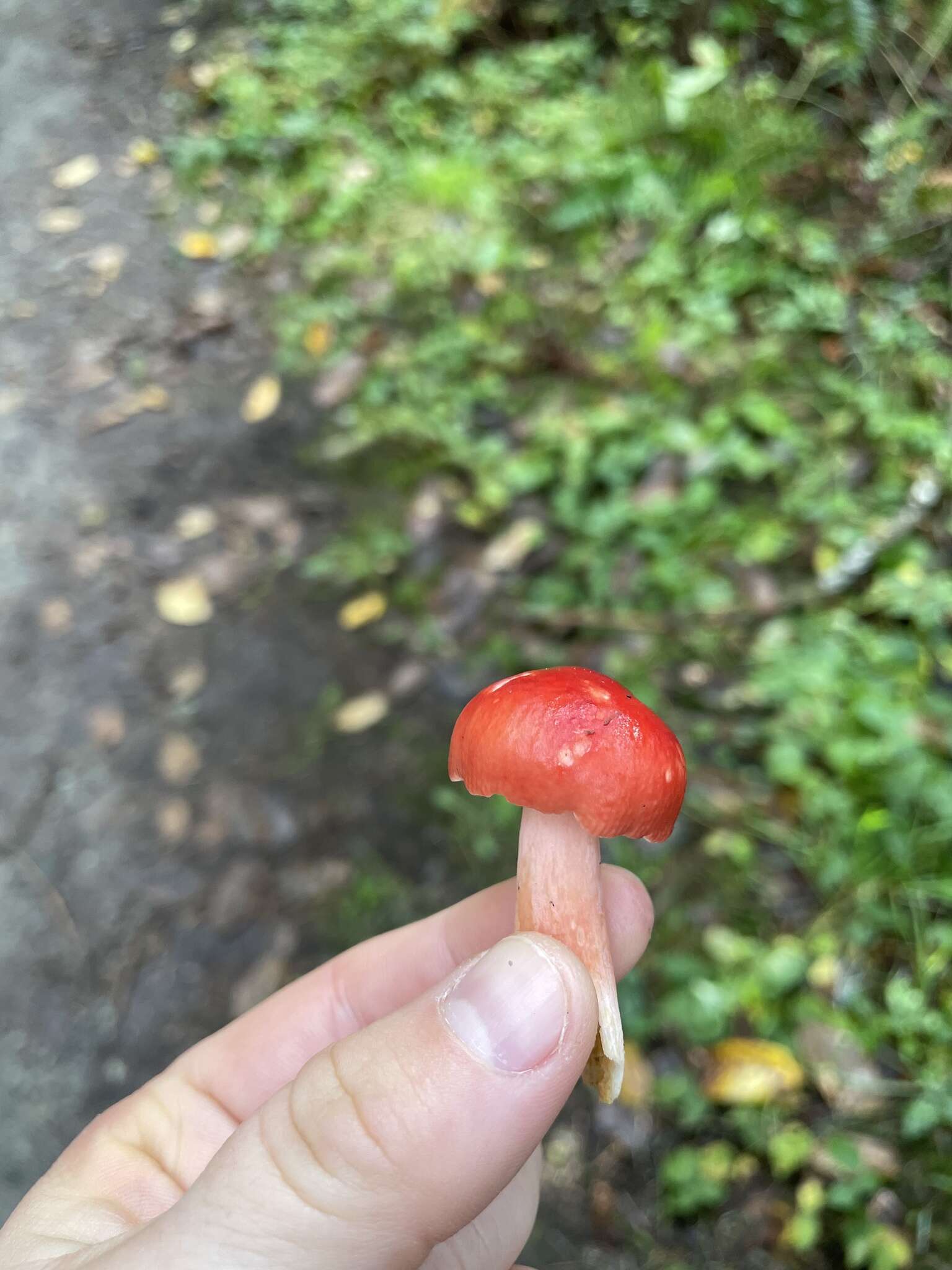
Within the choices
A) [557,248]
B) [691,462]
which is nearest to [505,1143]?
[691,462]

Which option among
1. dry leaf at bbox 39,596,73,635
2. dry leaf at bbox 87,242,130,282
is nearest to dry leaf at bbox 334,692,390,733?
dry leaf at bbox 39,596,73,635

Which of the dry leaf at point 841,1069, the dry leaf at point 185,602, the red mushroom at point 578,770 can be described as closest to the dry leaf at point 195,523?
the dry leaf at point 185,602

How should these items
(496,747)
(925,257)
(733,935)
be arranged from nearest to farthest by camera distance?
(496,747) → (733,935) → (925,257)

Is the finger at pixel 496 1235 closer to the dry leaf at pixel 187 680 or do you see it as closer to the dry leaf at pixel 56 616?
the dry leaf at pixel 187 680

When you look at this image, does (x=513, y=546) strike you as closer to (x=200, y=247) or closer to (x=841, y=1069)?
(x=841, y=1069)

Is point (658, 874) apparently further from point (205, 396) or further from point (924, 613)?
point (205, 396)

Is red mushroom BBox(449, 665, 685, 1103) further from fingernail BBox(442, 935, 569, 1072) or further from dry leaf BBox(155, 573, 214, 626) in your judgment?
dry leaf BBox(155, 573, 214, 626)

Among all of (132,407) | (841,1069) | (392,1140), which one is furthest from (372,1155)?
(132,407)
